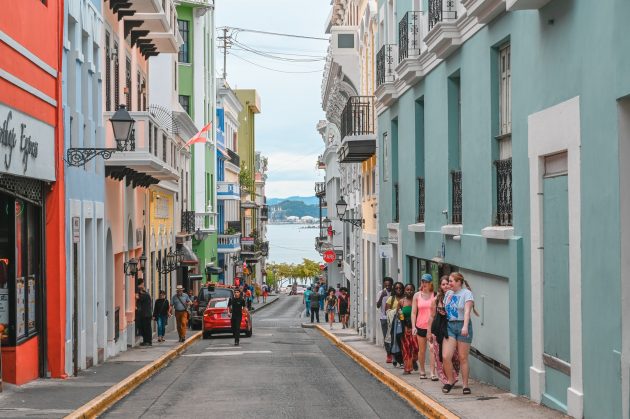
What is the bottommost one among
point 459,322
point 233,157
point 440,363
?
point 440,363

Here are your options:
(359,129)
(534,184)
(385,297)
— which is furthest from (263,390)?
(359,129)

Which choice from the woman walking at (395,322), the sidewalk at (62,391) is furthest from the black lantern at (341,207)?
the woman walking at (395,322)

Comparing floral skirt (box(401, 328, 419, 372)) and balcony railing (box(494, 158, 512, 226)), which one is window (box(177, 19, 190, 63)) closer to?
floral skirt (box(401, 328, 419, 372))

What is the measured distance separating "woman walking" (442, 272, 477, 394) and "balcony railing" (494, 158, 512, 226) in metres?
1.16

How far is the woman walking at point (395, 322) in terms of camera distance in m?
19.1

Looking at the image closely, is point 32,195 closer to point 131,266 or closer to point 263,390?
point 263,390

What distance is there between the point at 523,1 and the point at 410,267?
492 inches

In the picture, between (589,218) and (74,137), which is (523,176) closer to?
(589,218)

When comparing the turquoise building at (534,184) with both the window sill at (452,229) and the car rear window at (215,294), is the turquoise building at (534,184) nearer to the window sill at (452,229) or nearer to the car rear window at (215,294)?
the window sill at (452,229)

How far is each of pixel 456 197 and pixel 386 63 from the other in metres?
8.47

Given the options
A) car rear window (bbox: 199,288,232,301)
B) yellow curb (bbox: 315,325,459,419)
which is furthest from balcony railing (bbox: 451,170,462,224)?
car rear window (bbox: 199,288,232,301)

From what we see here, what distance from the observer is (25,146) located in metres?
15.6

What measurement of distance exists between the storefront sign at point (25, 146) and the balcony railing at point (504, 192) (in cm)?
665

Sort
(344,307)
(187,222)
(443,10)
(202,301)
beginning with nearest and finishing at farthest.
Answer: (443,10), (344,307), (202,301), (187,222)
